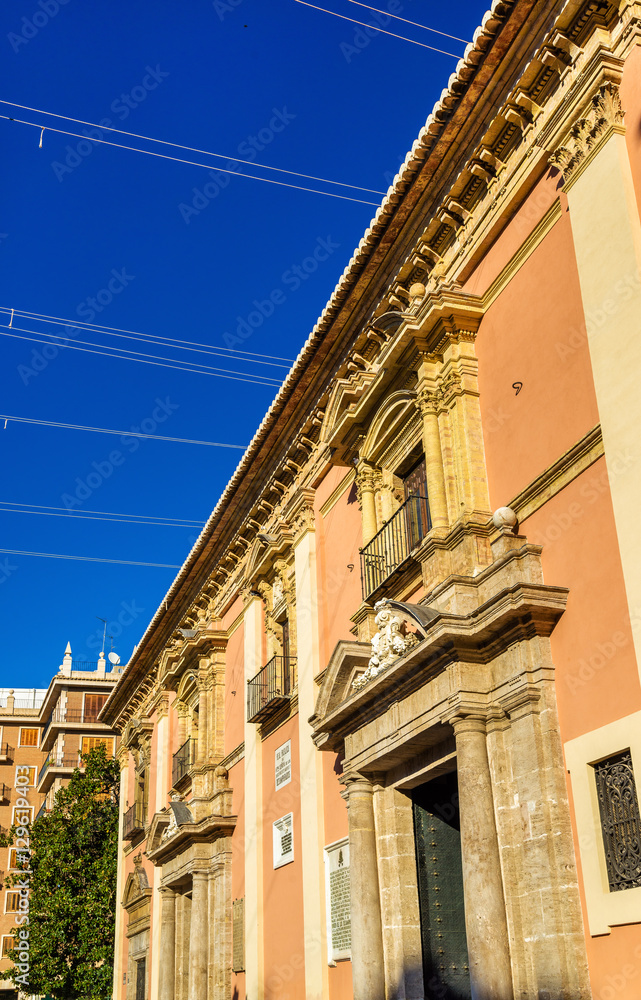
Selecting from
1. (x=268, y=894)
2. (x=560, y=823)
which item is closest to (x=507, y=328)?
(x=560, y=823)

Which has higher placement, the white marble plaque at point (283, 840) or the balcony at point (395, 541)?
the balcony at point (395, 541)

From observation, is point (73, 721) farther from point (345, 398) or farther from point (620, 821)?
point (620, 821)

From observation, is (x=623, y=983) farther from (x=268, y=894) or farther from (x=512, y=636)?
(x=268, y=894)

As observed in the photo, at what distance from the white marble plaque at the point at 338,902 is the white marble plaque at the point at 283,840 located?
1.43 meters

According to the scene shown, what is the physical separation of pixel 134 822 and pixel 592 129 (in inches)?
699

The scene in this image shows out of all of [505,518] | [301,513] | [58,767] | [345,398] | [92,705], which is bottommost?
[505,518]

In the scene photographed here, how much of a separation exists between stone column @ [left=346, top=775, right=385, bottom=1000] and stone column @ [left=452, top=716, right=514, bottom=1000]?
1.97 m

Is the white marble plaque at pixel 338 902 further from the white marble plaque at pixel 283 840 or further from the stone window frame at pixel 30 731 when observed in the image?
the stone window frame at pixel 30 731

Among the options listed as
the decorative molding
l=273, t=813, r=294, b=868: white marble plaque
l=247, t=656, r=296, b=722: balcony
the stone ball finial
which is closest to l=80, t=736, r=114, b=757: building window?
l=247, t=656, r=296, b=722: balcony

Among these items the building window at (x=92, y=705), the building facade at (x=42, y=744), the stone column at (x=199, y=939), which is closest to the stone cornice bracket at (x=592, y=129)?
the stone column at (x=199, y=939)

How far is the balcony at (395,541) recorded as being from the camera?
10039mm

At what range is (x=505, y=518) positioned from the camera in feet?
27.3

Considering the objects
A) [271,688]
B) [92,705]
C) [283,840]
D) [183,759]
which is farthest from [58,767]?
[283,840]

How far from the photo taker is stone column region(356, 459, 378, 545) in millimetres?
10906
